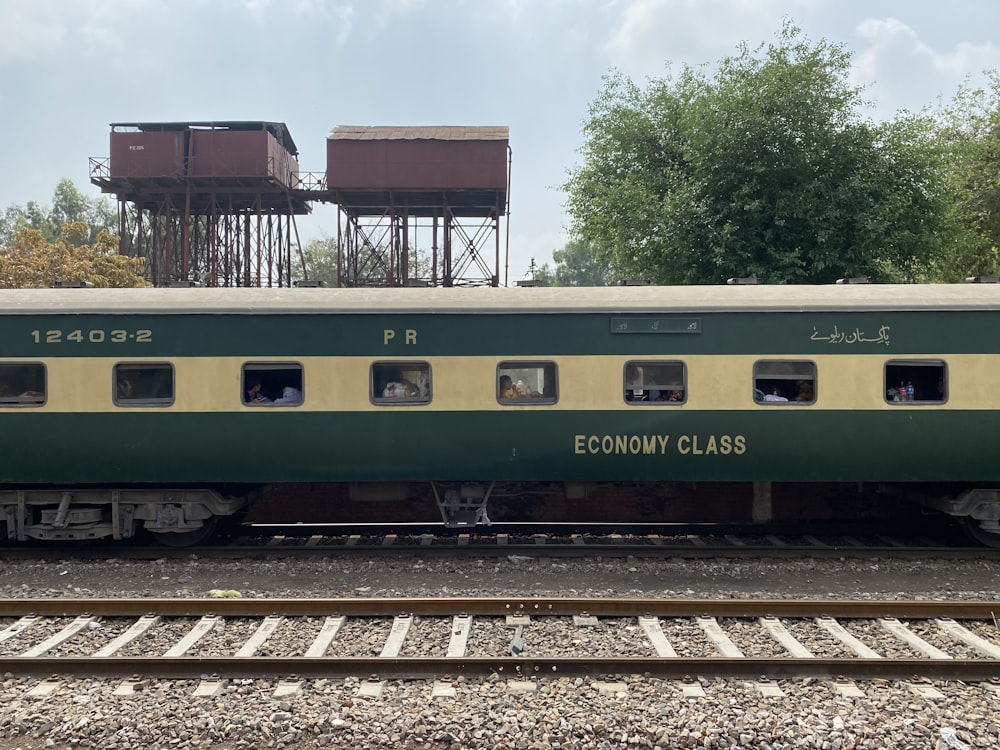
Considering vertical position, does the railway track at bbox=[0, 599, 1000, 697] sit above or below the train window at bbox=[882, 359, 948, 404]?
below

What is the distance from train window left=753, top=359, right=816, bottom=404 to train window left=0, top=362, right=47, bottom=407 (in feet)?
27.5

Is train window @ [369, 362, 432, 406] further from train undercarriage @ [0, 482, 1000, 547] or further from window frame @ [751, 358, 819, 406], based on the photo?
window frame @ [751, 358, 819, 406]

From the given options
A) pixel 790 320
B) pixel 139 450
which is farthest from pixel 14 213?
pixel 790 320

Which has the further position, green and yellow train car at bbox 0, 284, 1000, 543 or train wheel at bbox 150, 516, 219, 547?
train wheel at bbox 150, 516, 219, 547

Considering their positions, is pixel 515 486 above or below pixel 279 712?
above

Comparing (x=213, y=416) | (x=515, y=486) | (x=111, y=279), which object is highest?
(x=111, y=279)

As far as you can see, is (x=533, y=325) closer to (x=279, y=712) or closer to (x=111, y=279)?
(x=279, y=712)

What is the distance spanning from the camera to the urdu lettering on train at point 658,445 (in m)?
9.10

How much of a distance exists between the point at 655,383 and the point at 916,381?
3.04 m

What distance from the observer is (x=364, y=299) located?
9.33 metres

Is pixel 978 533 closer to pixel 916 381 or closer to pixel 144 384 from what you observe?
pixel 916 381

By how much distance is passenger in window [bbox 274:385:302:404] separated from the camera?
9195 mm

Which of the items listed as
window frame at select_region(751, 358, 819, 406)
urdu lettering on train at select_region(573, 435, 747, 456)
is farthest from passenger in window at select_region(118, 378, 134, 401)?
window frame at select_region(751, 358, 819, 406)

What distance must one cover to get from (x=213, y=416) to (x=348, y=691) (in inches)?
181
